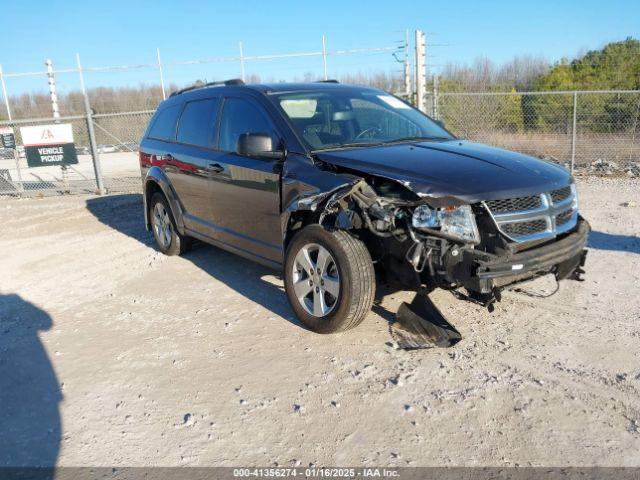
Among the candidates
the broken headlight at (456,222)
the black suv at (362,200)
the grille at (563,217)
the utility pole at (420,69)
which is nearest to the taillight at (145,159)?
the black suv at (362,200)

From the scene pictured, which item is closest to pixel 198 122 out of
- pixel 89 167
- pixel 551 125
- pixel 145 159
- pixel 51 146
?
pixel 145 159

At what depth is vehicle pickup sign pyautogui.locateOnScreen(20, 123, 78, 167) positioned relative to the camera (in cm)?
1227

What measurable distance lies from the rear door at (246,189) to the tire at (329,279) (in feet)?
1.35

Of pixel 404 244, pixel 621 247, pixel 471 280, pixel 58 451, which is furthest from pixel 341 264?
pixel 621 247

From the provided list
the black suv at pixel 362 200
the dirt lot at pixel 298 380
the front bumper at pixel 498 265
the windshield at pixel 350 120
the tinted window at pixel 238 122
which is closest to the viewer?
the dirt lot at pixel 298 380

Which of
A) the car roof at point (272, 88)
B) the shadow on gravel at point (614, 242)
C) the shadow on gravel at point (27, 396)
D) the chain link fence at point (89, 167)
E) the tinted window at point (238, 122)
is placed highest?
the car roof at point (272, 88)

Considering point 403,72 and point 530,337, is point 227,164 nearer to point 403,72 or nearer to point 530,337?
point 530,337

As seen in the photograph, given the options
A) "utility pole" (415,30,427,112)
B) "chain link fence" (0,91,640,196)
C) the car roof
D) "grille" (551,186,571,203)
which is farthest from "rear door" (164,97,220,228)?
"chain link fence" (0,91,640,196)

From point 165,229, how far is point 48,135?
7148 millimetres

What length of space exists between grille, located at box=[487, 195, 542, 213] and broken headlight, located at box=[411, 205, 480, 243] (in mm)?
169

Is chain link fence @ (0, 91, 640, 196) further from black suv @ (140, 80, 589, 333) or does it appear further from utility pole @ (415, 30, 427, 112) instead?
black suv @ (140, 80, 589, 333)

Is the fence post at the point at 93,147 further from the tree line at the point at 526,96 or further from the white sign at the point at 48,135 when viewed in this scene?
the tree line at the point at 526,96

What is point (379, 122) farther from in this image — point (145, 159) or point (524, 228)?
point (145, 159)

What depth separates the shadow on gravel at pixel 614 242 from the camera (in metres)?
6.17
